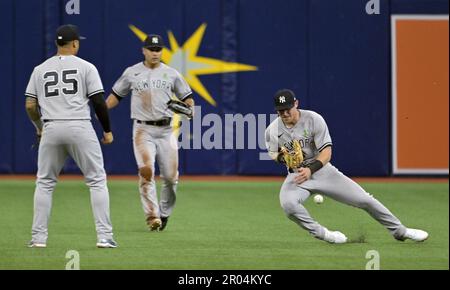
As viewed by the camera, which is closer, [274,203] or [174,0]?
[274,203]

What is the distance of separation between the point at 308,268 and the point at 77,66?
288 centimetres

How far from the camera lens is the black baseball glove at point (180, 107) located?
12.2 meters

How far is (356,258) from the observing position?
956cm

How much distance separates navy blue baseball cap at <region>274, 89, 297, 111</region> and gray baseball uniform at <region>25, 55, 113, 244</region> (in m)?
1.69

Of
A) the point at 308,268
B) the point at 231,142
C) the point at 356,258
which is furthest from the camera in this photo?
the point at 231,142

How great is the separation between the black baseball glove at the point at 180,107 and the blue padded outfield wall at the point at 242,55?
6.71m

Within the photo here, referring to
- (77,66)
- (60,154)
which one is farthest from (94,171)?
(77,66)

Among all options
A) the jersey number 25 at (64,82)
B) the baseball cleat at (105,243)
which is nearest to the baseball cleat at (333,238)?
the baseball cleat at (105,243)

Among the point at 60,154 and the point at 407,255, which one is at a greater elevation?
the point at 60,154

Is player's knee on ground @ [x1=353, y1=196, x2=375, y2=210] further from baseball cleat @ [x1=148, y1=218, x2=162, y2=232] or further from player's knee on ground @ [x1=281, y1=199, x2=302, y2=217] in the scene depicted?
baseball cleat @ [x1=148, y1=218, x2=162, y2=232]

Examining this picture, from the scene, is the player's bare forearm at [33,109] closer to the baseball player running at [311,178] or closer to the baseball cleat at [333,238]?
the baseball player running at [311,178]

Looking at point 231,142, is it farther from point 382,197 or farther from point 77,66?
point 77,66

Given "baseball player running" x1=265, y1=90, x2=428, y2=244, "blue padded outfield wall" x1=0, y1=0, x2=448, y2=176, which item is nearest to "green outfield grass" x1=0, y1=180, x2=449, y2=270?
"baseball player running" x1=265, y1=90, x2=428, y2=244
